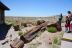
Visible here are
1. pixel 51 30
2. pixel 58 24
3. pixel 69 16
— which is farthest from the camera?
pixel 58 24

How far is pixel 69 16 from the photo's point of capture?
1512 centimetres

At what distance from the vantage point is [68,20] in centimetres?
1514

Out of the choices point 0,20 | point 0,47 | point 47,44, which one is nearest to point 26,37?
point 0,47

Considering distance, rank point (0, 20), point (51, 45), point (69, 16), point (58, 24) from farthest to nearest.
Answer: point (0, 20) < point (58, 24) < point (69, 16) < point (51, 45)

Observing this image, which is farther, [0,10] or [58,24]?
[0,10]

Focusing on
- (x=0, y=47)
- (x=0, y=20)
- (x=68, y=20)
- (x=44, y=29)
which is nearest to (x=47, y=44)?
(x=68, y=20)

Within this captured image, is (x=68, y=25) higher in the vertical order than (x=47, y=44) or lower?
higher

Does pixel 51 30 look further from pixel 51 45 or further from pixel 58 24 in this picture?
pixel 51 45

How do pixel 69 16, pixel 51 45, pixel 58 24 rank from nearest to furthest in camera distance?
1. pixel 51 45
2. pixel 69 16
3. pixel 58 24

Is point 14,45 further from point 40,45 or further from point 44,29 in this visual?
point 44,29

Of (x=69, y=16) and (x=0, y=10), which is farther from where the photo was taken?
(x=0, y=10)

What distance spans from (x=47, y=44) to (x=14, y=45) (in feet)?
7.29

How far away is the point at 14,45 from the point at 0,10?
19563mm

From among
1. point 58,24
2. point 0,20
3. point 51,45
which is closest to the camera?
point 51,45
